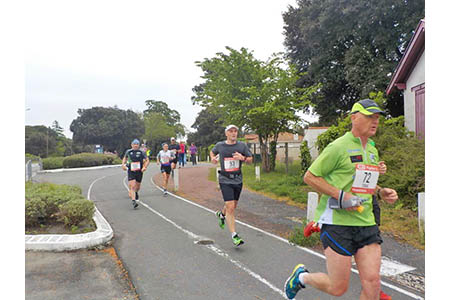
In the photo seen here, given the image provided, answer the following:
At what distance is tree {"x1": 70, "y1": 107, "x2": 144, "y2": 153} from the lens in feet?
207

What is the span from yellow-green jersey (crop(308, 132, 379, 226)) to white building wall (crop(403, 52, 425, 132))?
12.2 m

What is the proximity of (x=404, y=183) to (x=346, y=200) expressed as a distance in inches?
278

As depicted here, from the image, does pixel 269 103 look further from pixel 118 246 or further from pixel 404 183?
pixel 118 246

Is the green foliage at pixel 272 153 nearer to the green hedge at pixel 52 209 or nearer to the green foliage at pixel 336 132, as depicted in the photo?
the green foliage at pixel 336 132

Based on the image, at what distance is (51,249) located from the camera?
18.6ft

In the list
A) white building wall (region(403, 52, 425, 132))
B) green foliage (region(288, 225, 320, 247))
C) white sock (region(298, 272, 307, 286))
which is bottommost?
green foliage (region(288, 225, 320, 247))

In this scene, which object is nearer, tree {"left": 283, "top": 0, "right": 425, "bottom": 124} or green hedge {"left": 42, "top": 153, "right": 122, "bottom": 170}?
tree {"left": 283, "top": 0, "right": 425, "bottom": 124}

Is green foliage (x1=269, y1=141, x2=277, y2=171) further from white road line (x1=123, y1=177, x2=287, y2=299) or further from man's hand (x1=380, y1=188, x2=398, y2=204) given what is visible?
man's hand (x1=380, y1=188, x2=398, y2=204)

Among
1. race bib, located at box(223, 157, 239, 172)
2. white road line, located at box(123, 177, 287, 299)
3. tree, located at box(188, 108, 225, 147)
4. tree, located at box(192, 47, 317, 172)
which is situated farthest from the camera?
tree, located at box(188, 108, 225, 147)

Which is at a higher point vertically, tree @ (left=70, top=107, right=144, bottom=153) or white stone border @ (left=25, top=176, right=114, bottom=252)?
tree @ (left=70, top=107, right=144, bottom=153)

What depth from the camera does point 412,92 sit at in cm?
1399

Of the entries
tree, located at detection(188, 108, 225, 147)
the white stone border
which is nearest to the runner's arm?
the white stone border

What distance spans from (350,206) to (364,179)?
1.11 feet
